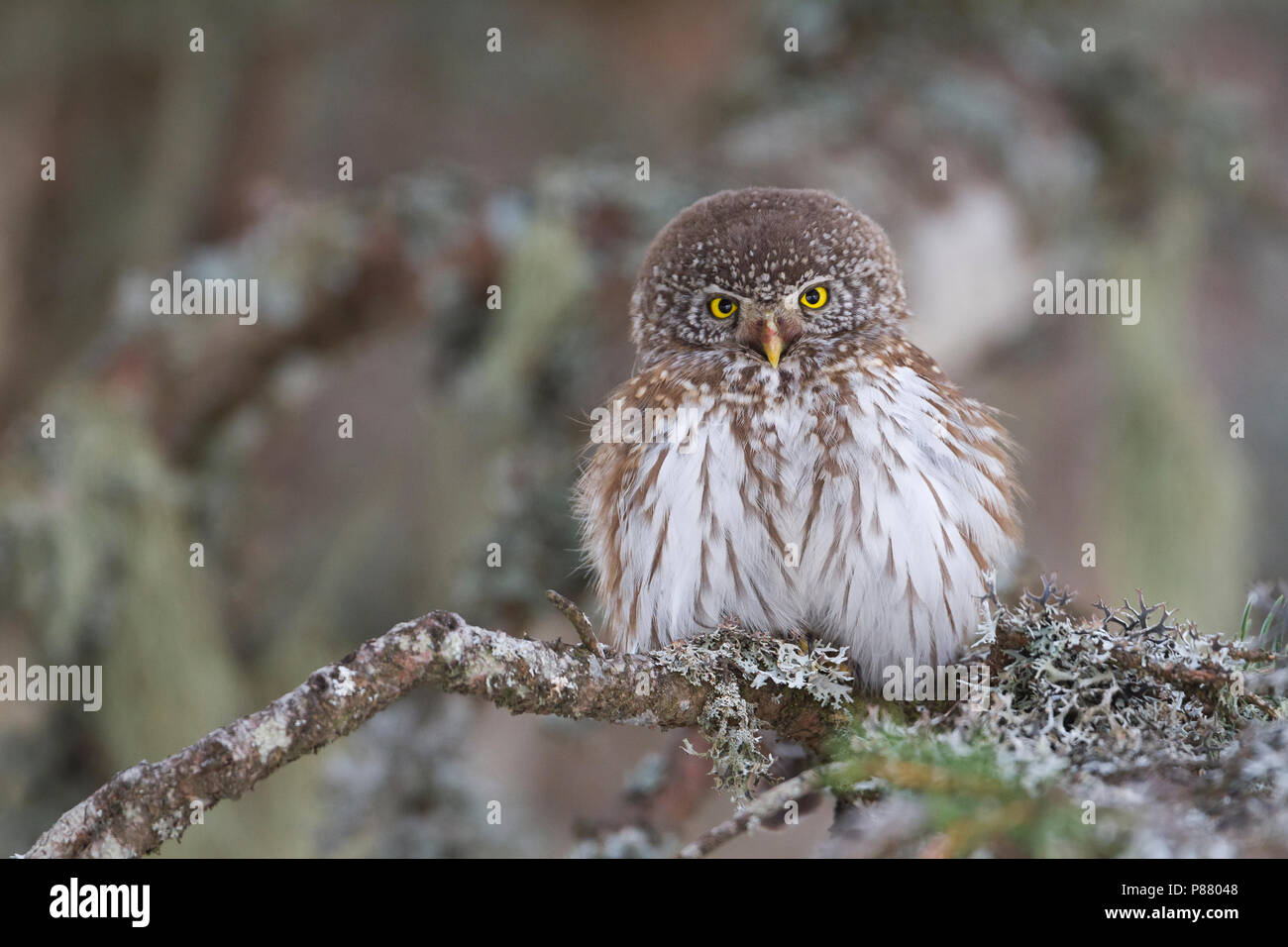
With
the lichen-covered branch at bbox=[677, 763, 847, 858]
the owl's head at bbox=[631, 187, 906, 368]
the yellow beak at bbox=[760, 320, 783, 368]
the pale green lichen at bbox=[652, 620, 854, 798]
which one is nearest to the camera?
the lichen-covered branch at bbox=[677, 763, 847, 858]

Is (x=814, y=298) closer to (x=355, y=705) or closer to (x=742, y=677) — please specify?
(x=742, y=677)

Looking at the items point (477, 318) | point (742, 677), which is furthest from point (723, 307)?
point (477, 318)

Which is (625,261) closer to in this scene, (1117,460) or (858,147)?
(858,147)

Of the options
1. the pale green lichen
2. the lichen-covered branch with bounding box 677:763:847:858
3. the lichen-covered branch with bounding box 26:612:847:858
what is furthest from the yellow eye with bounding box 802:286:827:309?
the lichen-covered branch with bounding box 677:763:847:858

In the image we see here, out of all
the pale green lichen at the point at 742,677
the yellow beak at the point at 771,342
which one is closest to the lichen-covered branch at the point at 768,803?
the pale green lichen at the point at 742,677

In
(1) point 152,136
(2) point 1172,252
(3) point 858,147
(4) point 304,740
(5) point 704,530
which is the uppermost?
(1) point 152,136

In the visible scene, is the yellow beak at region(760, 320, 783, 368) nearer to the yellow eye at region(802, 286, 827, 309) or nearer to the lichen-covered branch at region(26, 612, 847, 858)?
the yellow eye at region(802, 286, 827, 309)

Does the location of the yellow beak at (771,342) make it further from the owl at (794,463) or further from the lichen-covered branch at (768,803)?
the lichen-covered branch at (768,803)
